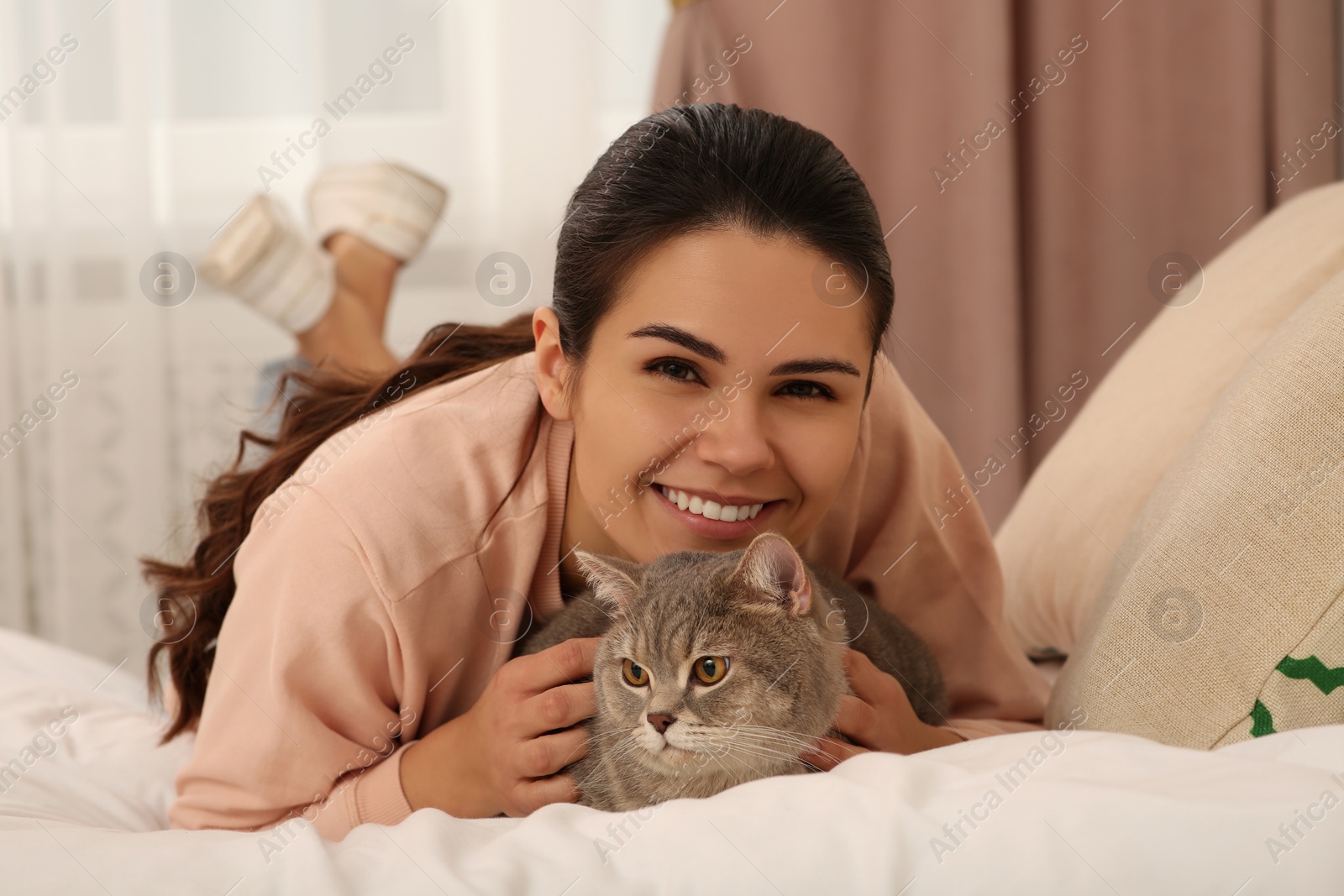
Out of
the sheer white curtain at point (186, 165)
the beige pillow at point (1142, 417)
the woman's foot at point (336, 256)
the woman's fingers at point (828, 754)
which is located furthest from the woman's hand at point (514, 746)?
the sheer white curtain at point (186, 165)

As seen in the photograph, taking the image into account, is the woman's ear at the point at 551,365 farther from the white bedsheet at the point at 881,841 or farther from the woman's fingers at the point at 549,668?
the white bedsheet at the point at 881,841

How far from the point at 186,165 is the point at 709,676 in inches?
89.5

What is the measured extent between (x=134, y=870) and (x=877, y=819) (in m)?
0.52

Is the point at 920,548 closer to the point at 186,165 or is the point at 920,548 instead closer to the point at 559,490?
the point at 559,490

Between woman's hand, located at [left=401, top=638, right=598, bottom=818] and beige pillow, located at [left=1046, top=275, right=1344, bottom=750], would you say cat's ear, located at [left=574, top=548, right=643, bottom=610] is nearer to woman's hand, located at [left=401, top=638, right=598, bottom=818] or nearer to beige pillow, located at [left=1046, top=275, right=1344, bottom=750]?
woman's hand, located at [left=401, top=638, right=598, bottom=818]

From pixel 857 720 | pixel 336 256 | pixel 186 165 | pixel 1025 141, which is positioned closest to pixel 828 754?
pixel 857 720

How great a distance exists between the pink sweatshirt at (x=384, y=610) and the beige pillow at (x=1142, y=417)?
0.24 m

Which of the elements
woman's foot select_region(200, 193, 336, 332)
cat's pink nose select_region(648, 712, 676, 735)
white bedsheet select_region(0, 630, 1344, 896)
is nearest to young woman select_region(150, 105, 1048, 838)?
cat's pink nose select_region(648, 712, 676, 735)

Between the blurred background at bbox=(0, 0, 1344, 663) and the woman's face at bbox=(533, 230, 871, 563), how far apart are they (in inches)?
53.8

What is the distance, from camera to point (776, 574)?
95 centimetres

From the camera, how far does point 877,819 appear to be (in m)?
0.68

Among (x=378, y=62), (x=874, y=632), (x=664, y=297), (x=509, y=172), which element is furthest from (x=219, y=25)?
(x=874, y=632)

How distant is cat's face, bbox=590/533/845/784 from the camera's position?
36.0 inches

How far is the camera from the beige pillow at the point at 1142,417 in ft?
4.52
